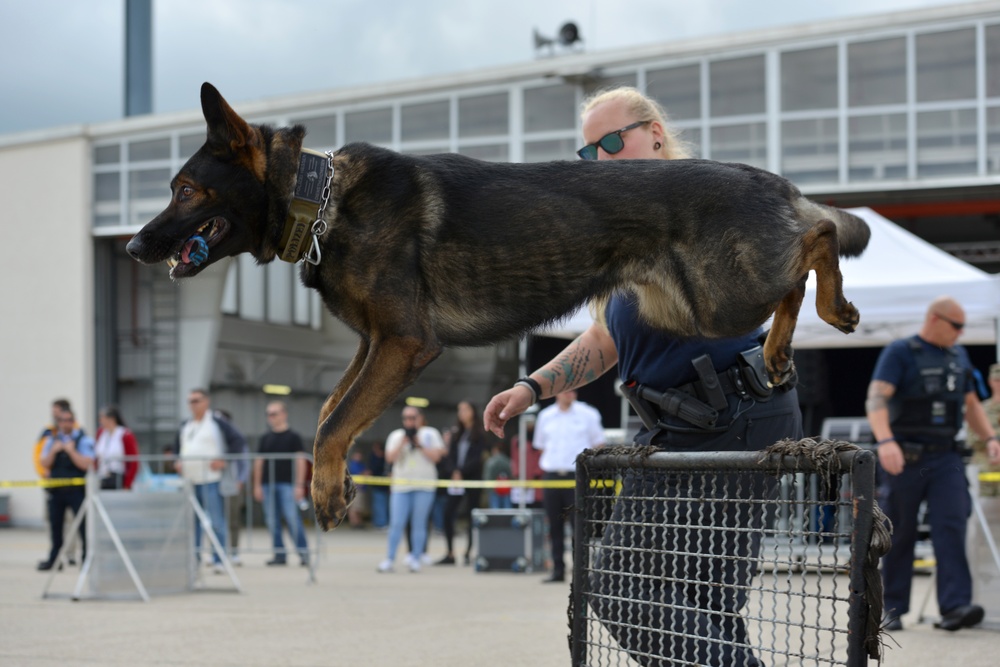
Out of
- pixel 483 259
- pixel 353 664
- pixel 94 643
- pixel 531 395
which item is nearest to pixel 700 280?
pixel 483 259

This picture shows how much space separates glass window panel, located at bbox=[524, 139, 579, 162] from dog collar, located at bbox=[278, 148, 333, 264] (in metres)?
19.5

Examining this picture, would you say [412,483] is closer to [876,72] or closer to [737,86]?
[737,86]

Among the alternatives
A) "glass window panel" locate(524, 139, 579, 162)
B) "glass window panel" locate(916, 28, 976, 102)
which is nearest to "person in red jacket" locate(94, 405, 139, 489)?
"glass window panel" locate(524, 139, 579, 162)

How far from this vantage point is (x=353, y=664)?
6414mm

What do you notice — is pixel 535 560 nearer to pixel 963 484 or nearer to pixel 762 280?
pixel 963 484

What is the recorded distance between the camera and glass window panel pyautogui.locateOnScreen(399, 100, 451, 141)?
23656mm

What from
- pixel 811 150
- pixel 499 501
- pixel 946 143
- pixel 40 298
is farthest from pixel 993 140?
pixel 40 298

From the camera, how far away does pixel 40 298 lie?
1081 inches

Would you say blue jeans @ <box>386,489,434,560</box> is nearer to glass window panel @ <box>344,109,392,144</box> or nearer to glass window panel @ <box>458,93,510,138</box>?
glass window panel @ <box>458,93,510,138</box>

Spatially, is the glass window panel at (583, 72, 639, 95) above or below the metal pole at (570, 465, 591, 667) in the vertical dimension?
above

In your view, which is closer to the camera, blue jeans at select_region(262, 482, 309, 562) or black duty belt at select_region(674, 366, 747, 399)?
black duty belt at select_region(674, 366, 747, 399)

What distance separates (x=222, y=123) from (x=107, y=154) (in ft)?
84.3

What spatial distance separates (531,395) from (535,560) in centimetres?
980

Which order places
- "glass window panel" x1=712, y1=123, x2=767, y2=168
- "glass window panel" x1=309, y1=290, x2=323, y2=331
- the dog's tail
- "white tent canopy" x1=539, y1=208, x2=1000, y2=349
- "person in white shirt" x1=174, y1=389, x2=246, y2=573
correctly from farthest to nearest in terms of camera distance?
"glass window panel" x1=309, y1=290, x2=323, y2=331, "glass window panel" x1=712, y1=123, x2=767, y2=168, "person in white shirt" x1=174, y1=389, x2=246, y2=573, "white tent canopy" x1=539, y1=208, x2=1000, y2=349, the dog's tail
